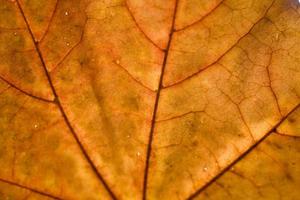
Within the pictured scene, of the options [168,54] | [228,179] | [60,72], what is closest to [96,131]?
[60,72]

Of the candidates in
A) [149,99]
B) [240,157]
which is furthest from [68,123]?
[240,157]

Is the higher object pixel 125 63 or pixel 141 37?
pixel 141 37

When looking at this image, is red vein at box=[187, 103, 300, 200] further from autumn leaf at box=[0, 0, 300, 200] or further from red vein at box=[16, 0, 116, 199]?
red vein at box=[16, 0, 116, 199]

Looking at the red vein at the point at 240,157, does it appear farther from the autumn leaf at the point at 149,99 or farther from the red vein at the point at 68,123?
the red vein at the point at 68,123

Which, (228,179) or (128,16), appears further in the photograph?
(128,16)

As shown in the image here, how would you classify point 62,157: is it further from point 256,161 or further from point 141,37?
point 256,161


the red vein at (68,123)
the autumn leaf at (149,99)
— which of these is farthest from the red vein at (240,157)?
the red vein at (68,123)

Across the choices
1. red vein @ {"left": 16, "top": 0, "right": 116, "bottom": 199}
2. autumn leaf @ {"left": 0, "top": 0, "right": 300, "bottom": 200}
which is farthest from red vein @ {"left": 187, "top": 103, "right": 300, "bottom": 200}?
red vein @ {"left": 16, "top": 0, "right": 116, "bottom": 199}

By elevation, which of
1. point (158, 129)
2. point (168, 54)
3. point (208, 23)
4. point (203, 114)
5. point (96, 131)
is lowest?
point (96, 131)
